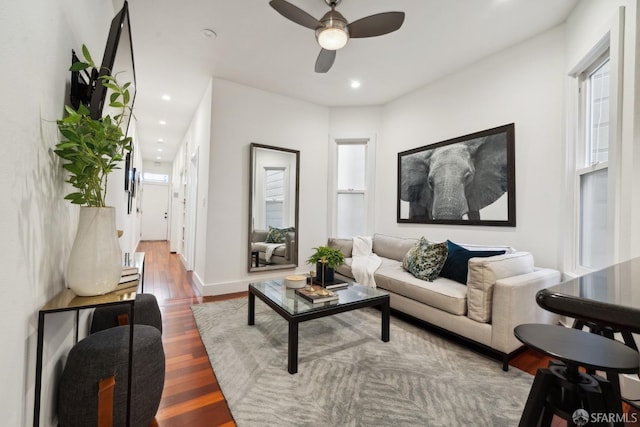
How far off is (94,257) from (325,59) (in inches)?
98.4

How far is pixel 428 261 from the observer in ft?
8.72

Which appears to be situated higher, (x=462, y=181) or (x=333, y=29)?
(x=333, y=29)

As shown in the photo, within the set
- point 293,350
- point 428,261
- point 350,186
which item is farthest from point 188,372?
point 350,186

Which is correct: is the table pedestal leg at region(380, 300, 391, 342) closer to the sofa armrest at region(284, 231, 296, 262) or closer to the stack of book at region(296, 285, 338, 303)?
the stack of book at region(296, 285, 338, 303)

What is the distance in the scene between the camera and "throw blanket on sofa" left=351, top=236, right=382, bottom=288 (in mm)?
3057

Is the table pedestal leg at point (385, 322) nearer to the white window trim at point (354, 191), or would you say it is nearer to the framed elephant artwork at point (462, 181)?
the framed elephant artwork at point (462, 181)

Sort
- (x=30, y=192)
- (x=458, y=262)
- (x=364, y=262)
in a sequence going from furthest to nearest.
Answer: (x=364, y=262) → (x=458, y=262) → (x=30, y=192)

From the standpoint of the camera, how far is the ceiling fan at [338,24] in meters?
2.00

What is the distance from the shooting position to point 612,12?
181 centimetres

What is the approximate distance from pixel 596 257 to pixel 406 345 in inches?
67.1

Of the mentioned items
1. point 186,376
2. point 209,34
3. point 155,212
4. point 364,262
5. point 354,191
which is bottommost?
point 186,376

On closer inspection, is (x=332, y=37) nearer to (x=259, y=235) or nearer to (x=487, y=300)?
(x=487, y=300)

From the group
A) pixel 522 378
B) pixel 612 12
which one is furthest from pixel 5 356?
pixel 612 12

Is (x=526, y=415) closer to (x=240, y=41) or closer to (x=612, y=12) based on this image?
(x=612, y=12)
